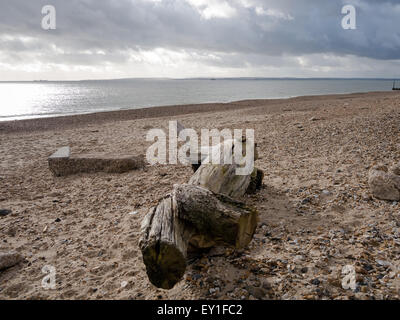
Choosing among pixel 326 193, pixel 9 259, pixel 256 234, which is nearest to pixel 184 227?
pixel 256 234

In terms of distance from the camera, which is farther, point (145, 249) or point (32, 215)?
point (32, 215)

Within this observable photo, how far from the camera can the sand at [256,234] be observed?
10.0 feet

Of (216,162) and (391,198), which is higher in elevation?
(216,162)

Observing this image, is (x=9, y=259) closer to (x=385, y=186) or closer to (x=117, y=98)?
(x=385, y=186)

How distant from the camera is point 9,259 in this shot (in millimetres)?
3785

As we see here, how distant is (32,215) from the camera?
5.31 m

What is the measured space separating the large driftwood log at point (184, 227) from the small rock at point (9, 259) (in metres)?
2.04

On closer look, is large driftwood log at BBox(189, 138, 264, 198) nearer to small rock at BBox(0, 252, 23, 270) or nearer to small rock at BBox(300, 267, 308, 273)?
small rock at BBox(300, 267, 308, 273)

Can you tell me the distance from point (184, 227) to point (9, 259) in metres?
2.43
